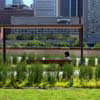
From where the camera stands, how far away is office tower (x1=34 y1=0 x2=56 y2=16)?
369ft

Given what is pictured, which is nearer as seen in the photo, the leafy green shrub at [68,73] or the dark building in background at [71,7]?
the leafy green shrub at [68,73]

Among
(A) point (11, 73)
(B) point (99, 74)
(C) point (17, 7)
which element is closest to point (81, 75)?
(B) point (99, 74)

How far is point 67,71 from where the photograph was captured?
11250 mm

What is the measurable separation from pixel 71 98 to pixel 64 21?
8167 cm

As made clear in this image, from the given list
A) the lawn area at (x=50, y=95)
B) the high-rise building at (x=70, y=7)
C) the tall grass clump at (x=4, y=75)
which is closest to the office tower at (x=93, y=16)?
the high-rise building at (x=70, y=7)

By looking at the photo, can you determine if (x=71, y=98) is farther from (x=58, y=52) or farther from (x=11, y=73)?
(x=58, y=52)

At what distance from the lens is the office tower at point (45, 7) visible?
369 feet

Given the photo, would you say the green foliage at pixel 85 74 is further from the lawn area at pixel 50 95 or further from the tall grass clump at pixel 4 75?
the tall grass clump at pixel 4 75

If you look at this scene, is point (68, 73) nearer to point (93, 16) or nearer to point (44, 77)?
point (44, 77)

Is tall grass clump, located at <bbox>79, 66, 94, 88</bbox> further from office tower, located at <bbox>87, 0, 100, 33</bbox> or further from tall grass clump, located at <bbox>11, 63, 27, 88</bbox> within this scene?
office tower, located at <bbox>87, 0, 100, 33</bbox>

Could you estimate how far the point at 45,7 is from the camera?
11512cm

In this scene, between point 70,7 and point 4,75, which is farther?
point 70,7

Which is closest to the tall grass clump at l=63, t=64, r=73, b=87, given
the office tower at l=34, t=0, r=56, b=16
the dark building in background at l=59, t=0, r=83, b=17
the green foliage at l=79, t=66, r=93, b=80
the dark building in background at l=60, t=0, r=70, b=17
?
the green foliage at l=79, t=66, r=93, b=80

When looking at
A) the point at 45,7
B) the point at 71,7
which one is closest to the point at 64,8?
the point at 71,7
